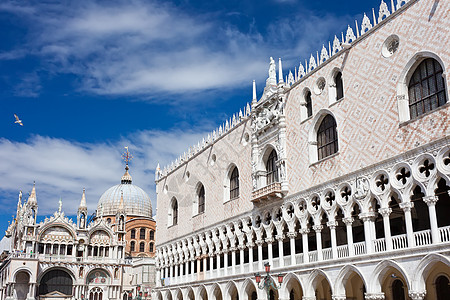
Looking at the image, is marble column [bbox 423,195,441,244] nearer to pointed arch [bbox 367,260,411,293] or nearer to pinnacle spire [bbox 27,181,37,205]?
pointed arch [bbox 367,260,411,293]

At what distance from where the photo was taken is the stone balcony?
25300 mm

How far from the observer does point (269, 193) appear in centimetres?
2561

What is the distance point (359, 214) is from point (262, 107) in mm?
9687

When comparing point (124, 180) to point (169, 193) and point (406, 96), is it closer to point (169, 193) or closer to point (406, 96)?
point (169, 193)

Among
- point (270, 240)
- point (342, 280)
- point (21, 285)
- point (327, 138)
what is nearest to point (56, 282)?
point (21, 285)

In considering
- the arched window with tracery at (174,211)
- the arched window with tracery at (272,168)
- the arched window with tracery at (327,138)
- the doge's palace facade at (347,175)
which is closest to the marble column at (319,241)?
the doge's palace facade at (347,175)

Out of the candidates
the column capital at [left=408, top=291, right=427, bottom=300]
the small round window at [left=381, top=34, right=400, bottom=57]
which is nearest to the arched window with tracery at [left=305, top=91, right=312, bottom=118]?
the small round window at [left=381, top=34, right=400, bottom=57]

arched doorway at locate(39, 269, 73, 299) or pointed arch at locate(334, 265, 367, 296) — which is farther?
arched doorway at locate(39, 269, 73, 299)

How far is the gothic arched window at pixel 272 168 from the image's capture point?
27.1 meters

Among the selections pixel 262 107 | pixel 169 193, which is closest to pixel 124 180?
pixel 169 193

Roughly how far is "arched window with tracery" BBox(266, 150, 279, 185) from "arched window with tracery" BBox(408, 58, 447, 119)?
9.18 m

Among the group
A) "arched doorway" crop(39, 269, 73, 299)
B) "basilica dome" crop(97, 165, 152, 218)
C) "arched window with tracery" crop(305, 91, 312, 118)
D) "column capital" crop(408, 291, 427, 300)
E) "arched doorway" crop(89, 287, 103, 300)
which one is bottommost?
"column capital" crop(408, 291, 427, 300)

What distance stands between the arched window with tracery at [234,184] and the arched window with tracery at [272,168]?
3.45 m

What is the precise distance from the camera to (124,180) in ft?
208
